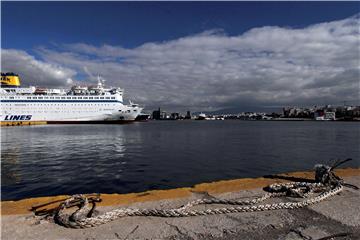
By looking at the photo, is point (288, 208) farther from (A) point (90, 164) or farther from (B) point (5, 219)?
(A) point (90, 164)

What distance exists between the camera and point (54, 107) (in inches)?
3159

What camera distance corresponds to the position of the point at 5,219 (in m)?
4.62

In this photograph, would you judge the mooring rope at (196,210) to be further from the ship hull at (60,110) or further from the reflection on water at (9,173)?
the ship hull at (60,110)

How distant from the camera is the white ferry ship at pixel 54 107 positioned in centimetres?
7912

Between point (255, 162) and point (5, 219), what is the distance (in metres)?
14.2

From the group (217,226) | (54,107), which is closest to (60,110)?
(54,107)

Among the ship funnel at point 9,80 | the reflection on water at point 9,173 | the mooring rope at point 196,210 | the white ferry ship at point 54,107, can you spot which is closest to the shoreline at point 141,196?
the mooring rope at point 196,210

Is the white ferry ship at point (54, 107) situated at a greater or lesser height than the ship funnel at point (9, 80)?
lesser

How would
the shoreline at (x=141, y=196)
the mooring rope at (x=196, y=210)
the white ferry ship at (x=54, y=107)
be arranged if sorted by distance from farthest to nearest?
the white ferry ship at (x=54, y=107) < the shoreline at (x=141, y=196) < the mooring rope at (x=196, y=210)

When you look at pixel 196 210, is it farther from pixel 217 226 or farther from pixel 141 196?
pixel 141 196

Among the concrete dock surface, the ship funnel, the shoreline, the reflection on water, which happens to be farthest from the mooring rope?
the ship funnel

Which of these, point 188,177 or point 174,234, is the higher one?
point 174,234

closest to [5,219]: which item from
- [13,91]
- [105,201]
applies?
[105,201]

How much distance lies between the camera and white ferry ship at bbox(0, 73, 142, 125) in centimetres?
7912
